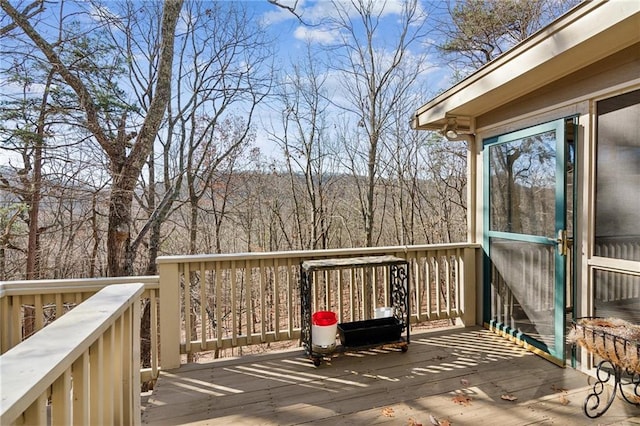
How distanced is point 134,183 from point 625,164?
5.95 metres

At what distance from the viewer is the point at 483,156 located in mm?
3643

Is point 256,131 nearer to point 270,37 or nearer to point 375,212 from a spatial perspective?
point 270,37

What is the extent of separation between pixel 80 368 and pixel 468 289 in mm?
3640

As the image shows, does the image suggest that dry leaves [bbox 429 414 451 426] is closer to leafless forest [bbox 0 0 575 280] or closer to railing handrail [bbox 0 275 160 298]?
railing handrail [bbox 0 275 160 298]

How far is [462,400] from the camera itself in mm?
2275

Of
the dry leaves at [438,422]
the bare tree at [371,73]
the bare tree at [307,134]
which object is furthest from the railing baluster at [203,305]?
the bare tree at [371,73]

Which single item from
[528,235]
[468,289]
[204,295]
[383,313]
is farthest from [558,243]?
[204,295]

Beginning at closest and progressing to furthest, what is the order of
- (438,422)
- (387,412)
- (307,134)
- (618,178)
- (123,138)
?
(438,422) < (387,412) < (618,178) < (123,138) < (307,134)

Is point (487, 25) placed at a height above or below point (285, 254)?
above

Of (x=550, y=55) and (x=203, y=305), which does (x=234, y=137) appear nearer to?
(x=203, y=305)

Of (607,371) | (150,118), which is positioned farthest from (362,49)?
(607,371)

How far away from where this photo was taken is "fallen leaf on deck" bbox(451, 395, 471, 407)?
2242 mm

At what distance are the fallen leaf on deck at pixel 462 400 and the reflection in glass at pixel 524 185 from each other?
1.54m

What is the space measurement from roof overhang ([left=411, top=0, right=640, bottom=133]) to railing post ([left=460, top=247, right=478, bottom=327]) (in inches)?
62.5
